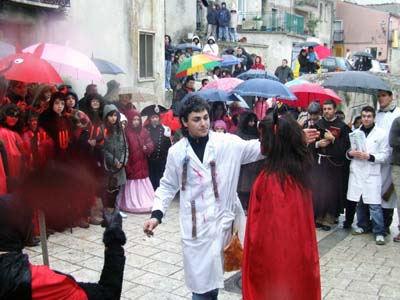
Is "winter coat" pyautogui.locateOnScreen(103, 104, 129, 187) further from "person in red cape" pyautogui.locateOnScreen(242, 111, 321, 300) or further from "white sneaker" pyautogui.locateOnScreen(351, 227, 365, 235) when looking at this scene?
"person in red cape" pyautogui.locateOnScreen(242, 111, 321, 300)

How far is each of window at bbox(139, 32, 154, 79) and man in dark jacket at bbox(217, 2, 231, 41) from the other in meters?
9.37

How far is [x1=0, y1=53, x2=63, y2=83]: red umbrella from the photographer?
21.5ft

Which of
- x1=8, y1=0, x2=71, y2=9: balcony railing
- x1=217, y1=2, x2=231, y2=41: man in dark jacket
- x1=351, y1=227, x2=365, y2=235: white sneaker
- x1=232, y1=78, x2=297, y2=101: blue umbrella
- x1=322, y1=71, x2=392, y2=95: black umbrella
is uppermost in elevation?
x1=217, y1=2, x2=231, y2=41: man in dark jacket

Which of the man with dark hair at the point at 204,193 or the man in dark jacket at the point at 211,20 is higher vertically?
the man in dark jacket at the point at 211,20

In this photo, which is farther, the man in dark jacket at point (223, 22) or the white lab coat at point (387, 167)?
the man in dark jacket at point (223, 22)

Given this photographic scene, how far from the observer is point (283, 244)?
3.74m

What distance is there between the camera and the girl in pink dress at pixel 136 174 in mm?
8523

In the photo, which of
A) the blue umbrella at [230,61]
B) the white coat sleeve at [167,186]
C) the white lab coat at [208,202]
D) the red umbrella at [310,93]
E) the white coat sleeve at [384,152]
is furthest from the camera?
the blue umbrella at [230,61]

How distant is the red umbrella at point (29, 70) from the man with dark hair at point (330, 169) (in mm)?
3877

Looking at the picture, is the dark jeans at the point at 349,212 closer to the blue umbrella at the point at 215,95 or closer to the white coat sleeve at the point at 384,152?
the white coat sleeve at the point at 384,152

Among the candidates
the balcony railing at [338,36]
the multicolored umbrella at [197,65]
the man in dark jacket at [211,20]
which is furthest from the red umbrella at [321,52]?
the balcony railing at [338,36]

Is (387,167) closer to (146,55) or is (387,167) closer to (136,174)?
(136,174)

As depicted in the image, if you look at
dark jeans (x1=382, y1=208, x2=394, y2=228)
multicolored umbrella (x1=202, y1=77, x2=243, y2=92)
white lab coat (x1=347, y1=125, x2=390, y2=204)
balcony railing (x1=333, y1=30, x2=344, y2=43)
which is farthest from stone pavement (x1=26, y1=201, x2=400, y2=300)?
balcony railing (x1=333, y1=30, x2=344, y2=43)

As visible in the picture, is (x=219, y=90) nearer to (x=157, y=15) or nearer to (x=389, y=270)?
(x=389, y=270)
